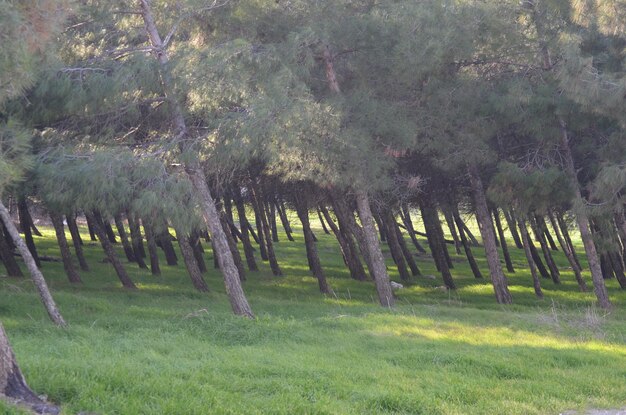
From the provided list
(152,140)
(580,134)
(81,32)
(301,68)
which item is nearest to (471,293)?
(580,134)

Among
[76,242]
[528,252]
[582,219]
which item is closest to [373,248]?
[582,219]

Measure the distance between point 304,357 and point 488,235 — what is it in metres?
12.9

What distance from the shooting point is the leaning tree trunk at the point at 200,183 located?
16.6 m

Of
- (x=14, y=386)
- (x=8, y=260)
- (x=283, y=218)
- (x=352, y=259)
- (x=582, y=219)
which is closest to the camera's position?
(x=14, y=386)

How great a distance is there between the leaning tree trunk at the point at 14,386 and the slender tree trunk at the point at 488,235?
16715 mm

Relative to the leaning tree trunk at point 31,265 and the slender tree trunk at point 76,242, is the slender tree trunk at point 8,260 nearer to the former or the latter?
the slender tree trunk at point 76,242

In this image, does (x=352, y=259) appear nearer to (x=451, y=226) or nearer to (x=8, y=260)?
(x=451, y=226)

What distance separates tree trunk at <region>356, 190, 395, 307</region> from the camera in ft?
65.6

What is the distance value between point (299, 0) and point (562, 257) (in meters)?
27.1

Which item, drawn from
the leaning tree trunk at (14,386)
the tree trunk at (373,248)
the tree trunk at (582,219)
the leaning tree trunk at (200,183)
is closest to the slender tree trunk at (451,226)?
the tree trunk at (582,219)

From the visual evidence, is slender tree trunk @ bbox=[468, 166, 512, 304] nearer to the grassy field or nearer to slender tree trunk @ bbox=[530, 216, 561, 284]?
the grassy field

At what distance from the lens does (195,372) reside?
930cm

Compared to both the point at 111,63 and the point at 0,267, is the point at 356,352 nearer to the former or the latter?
the point at 111,63

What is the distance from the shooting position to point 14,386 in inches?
302
